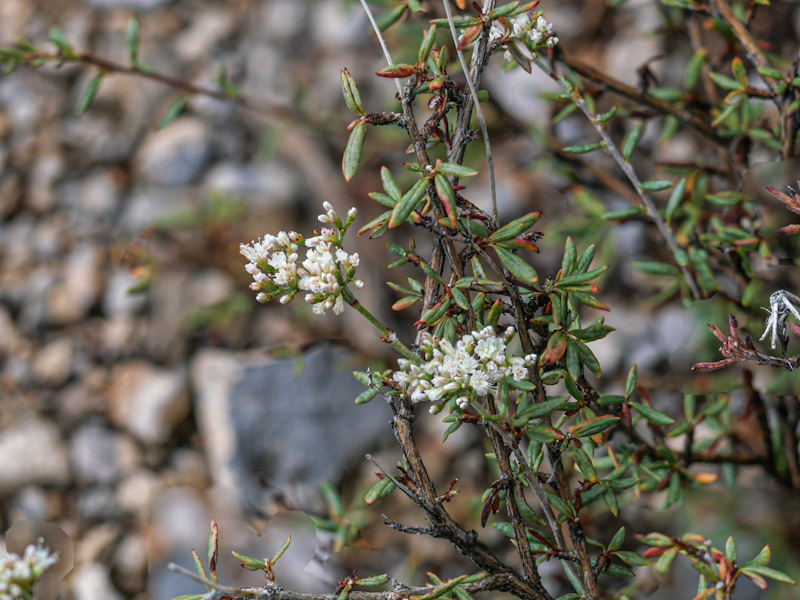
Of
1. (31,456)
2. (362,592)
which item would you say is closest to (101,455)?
(31,456)

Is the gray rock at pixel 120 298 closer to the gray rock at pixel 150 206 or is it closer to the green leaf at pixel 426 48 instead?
the gray rock at pixel 150 206

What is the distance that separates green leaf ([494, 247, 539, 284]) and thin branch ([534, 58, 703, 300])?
0.29 metres

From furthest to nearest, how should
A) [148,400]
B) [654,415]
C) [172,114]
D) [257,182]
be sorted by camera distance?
1. [257,182]
2. [148,400]
3. [172,114]
4. [654,415]

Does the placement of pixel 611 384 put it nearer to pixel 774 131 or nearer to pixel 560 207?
pixel 560 207

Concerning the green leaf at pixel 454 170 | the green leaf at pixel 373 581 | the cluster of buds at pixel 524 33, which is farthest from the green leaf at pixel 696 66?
the green leaf at pixel 373 581

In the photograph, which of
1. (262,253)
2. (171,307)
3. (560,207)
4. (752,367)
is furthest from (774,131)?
(171,307)

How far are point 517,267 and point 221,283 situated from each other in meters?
1.58

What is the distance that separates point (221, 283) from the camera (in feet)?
6.89

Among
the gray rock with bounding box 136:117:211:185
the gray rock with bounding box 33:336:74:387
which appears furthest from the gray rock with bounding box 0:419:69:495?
the gray rock with bounding box 136:117:211:185

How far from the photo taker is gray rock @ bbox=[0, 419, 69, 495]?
81.3 inches

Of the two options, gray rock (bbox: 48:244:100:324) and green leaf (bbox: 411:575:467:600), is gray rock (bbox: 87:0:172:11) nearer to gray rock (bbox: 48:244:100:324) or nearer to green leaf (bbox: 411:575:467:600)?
gray rock (bbox: 48:244:100:324)

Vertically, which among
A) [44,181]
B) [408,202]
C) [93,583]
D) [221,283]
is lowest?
[93,583]

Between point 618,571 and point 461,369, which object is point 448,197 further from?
point 618,571

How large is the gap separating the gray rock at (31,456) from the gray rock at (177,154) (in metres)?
0.92
